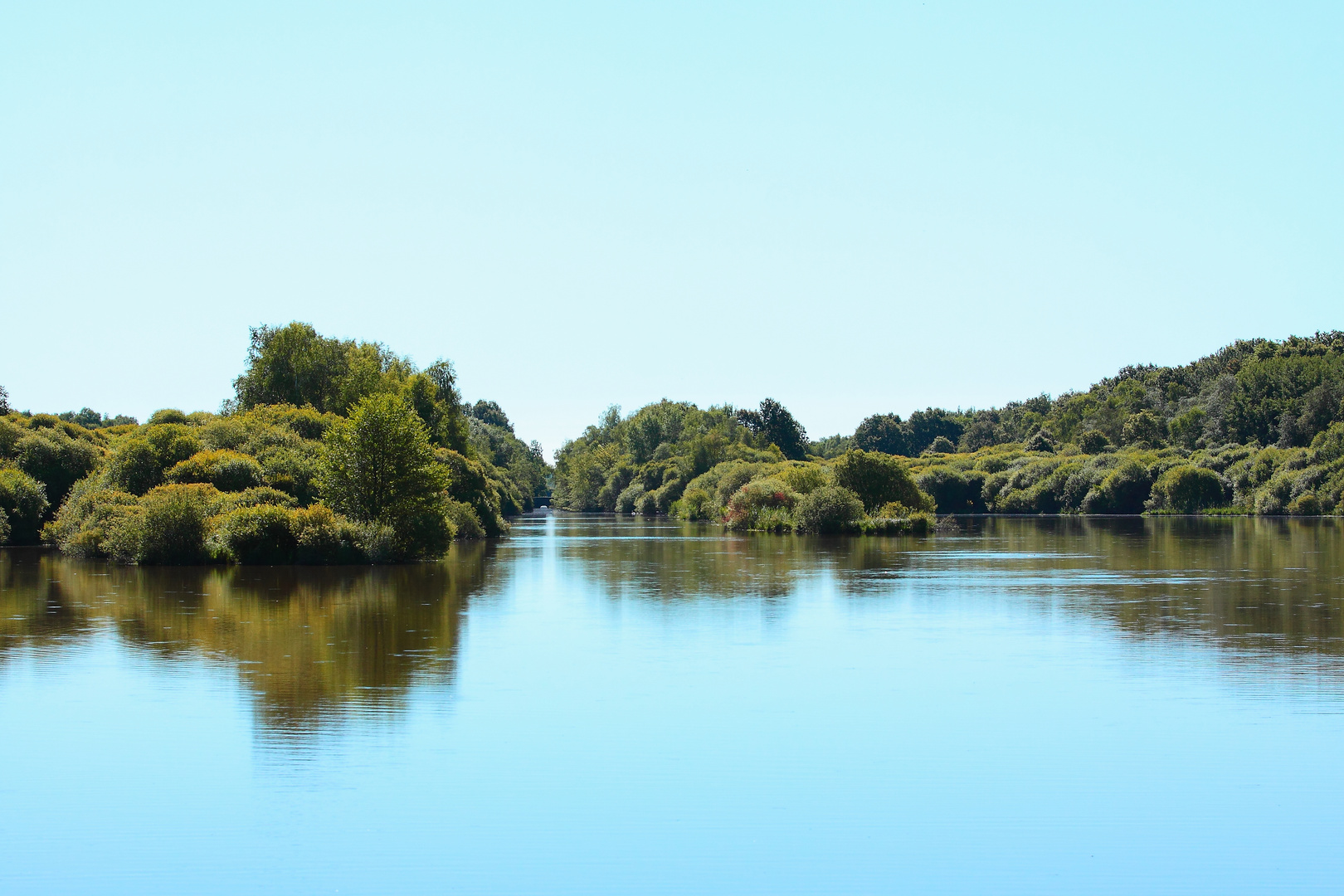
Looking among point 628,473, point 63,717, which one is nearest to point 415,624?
point 63,717

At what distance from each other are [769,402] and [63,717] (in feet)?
411

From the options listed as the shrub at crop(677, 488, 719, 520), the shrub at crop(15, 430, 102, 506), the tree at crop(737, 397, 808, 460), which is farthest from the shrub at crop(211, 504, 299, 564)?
the tree at crop(737, 397, 808, 460)

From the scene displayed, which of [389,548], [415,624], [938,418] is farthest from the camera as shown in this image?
[938,418]

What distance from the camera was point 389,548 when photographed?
44.3 metres

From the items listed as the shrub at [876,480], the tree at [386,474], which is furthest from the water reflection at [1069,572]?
the tree at [386,474]

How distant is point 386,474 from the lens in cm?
4391

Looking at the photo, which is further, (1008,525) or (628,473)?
(628,473)

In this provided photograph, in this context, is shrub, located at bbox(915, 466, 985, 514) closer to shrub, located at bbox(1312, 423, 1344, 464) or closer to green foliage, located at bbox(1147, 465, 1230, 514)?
green foliage, located at bbox(1147, 465, 1230, 514)

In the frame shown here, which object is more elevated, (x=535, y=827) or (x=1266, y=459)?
(x=1266, y=459)

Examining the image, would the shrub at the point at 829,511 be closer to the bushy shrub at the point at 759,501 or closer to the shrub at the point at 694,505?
the bushy shrub at the point at 759,501

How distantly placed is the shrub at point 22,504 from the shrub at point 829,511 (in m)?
42.3

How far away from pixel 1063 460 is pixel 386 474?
3578 inches

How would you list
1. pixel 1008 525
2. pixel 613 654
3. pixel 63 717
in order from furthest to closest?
pixel 1008 525 → pixel 613 654 → pixel 63 717

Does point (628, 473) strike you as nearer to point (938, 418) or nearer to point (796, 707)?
point (938, 418)
